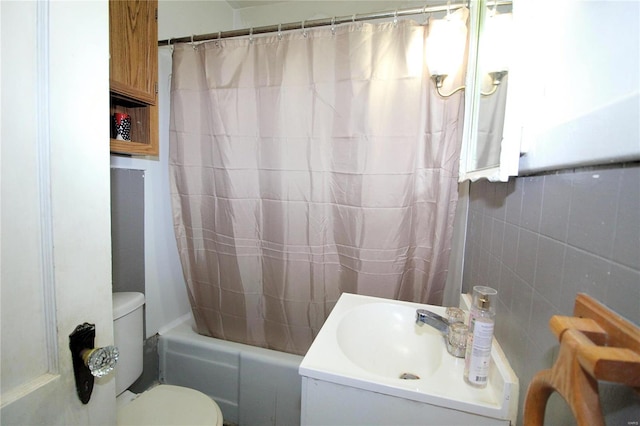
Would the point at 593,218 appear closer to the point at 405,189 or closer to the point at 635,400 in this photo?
the point at 635,400

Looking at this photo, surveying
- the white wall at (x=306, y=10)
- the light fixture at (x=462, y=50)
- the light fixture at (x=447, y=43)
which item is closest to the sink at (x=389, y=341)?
the light fixture at (x=462, y=50)

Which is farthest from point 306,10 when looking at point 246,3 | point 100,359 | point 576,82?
point 100,359

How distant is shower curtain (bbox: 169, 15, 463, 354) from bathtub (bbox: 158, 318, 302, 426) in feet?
0.34

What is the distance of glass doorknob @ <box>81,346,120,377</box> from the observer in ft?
1.73

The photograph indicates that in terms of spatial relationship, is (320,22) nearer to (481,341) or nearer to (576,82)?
(576,82)

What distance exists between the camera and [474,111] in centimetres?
101

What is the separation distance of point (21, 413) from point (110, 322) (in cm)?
19

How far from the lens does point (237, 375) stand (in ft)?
5.04

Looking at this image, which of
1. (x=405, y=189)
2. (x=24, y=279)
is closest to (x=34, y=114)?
(x=24, y=279)

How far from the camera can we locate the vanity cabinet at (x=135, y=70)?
109 cm

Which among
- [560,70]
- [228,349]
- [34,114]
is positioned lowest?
[228,349]

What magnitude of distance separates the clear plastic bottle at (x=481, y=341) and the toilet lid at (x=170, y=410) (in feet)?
3.35

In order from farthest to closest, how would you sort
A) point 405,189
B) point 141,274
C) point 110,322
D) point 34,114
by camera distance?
A: point 141,274, point 405,189, point 110,322, point 34,114

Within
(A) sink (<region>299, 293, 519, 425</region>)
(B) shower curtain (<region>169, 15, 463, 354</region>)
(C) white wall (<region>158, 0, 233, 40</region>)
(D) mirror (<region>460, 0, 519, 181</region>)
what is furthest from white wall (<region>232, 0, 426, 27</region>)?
(A) sink (<region>299, 293, 519, 425</region>)
